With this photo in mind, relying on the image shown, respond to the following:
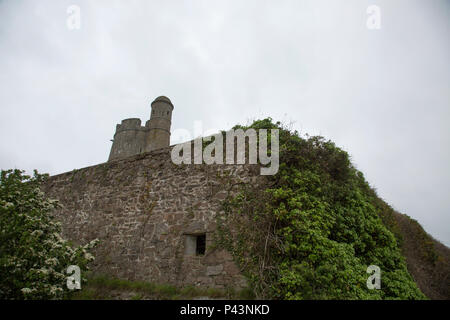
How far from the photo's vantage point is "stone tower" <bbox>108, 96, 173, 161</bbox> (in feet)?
86.5

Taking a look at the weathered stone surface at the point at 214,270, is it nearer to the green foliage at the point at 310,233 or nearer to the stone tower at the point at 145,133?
the green foliage at the point at 310,233

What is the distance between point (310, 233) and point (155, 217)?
13.1 feet

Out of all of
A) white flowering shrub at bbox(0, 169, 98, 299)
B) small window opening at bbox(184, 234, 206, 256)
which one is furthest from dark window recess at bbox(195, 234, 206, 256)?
white flowering shrub at bbox(0, 169, 98, 299)

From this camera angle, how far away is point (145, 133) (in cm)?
2741

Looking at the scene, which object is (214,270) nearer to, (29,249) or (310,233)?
(310,233)

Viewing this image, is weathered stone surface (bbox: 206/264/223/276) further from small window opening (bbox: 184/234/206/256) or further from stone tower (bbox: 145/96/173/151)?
stone tower (bbox: 145/96/173/151)

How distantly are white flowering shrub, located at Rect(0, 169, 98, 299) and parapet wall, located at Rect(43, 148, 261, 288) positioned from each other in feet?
4.47

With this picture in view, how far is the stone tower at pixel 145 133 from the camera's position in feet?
86.5

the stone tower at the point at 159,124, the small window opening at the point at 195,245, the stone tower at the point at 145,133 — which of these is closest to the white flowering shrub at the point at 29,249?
the small window opening at the point at 195,245

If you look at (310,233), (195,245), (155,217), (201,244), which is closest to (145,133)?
(155,217)
